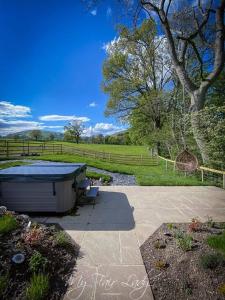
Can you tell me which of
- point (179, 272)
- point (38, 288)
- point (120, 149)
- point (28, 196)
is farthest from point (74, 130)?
point (38, 288)

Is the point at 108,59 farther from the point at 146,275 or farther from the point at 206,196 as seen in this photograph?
the point at 146,275

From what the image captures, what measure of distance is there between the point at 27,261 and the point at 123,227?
76.8 inches

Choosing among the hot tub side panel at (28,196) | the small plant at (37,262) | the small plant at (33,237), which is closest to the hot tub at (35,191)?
the hot tub side panel at (28,196)

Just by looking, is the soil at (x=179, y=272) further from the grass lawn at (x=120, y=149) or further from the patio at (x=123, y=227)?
the grass lawn at (x=120, y=149)

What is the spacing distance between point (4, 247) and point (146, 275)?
1864 millimetres

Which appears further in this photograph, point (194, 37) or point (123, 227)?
point (194, 37)

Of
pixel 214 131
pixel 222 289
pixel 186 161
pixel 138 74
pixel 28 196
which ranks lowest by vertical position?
pixel 222 289

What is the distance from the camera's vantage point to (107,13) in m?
10.6

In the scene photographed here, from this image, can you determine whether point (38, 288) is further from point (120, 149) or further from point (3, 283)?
point (120, 149)

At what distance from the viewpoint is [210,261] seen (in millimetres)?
2664

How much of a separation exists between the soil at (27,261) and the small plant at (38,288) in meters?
0.07

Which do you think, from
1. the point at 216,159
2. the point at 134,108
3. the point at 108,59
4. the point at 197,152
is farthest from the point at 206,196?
the point at 108,59

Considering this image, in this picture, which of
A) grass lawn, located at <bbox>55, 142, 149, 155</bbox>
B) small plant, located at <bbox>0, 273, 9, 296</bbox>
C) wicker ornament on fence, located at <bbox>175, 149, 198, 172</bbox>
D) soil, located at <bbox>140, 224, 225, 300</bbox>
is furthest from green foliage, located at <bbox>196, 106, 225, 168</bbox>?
grass lawn, located at <bbox>55, 142, 149, 155</bbox>

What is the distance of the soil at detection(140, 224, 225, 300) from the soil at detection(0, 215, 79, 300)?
1014 millimetres
